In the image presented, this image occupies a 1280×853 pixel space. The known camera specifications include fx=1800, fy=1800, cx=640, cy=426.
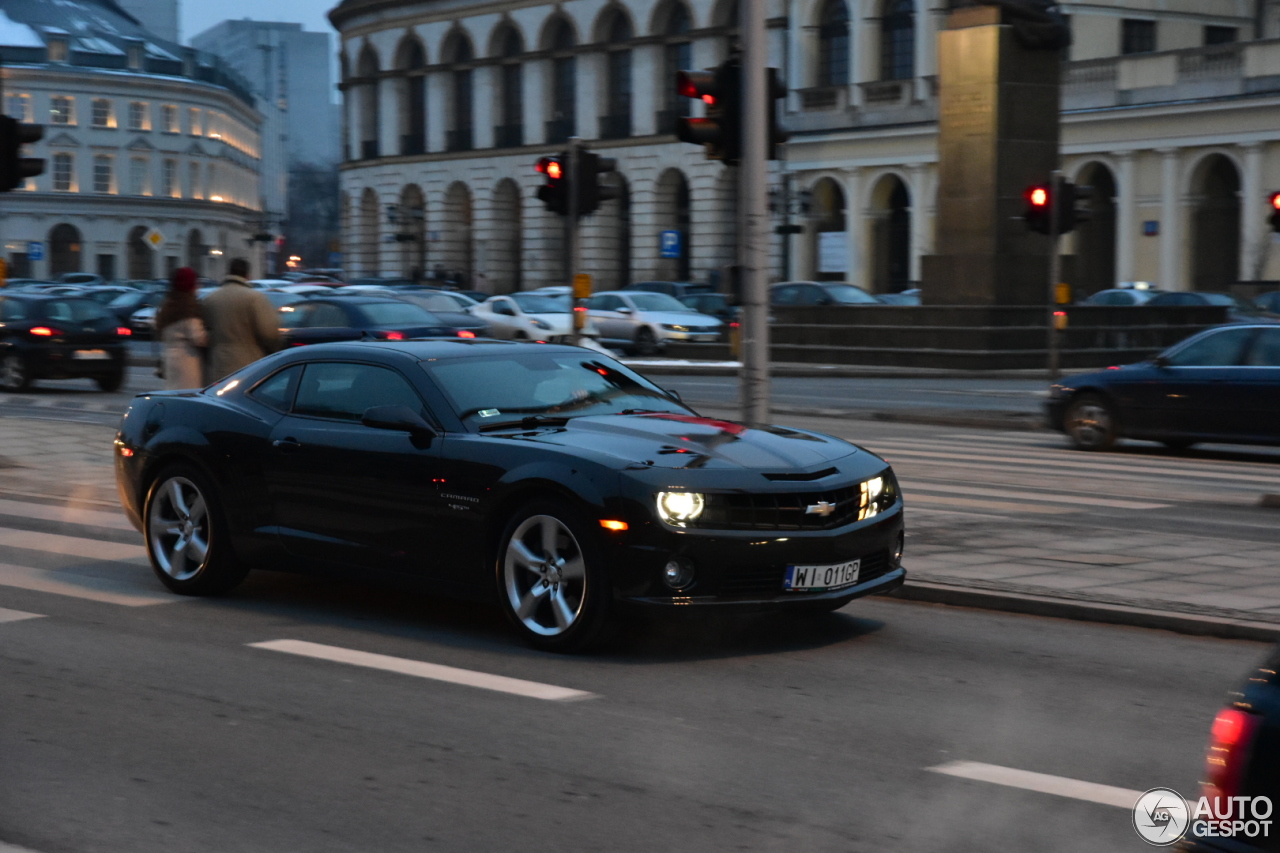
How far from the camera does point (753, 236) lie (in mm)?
11945

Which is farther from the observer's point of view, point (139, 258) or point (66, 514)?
point (139, 258)

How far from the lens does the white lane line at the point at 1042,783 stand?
5.28m

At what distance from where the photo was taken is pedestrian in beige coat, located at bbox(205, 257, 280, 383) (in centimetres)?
1512

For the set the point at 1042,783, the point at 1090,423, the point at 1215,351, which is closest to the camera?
the point at 1042,783

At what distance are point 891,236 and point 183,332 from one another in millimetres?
47325

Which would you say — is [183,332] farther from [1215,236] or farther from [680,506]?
[1215,236]

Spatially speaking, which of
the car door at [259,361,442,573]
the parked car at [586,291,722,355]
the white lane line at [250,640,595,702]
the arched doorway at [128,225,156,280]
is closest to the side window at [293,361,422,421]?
the car door at [259,361,442,573]

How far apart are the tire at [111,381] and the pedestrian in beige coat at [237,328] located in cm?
1349

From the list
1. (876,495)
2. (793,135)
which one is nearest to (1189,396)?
(876,495)

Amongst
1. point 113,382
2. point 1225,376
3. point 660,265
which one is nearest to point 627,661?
point 1225,376

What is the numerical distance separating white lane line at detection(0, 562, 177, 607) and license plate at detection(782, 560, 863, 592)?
339cm

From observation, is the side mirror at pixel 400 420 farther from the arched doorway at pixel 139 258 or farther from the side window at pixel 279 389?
the arched doorway at pixel 139 258

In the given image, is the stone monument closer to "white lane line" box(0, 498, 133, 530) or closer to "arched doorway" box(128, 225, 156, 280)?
"white lane line" box(0, 498, 133, 530)

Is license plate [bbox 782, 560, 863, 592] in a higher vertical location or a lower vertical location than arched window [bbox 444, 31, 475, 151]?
lower
